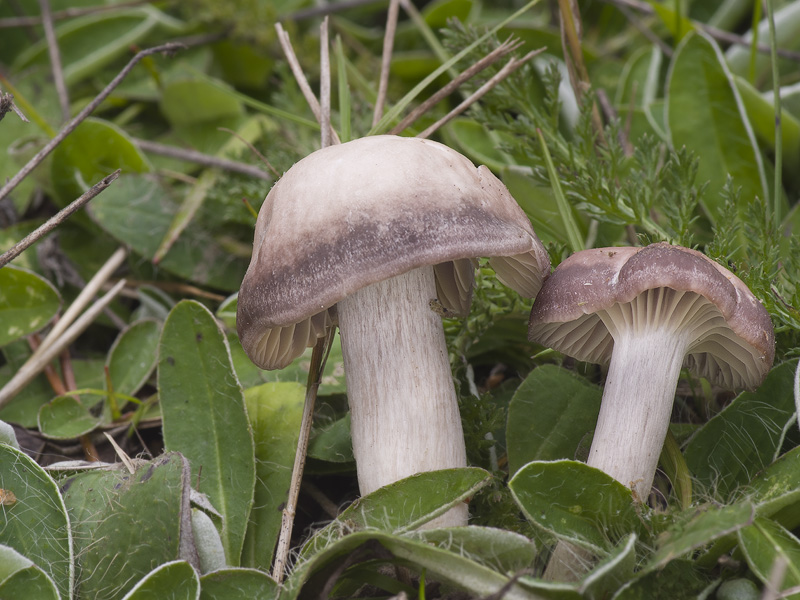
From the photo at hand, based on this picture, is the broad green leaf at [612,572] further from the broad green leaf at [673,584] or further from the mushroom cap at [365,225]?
the mushroom cap at [365,225]

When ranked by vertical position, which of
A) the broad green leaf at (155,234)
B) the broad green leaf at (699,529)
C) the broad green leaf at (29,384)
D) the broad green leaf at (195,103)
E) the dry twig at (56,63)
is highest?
the dry twig at (56,63)

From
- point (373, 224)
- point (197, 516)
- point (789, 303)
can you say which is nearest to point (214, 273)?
point (197, 516)

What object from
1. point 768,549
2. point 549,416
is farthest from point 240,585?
point 768,549

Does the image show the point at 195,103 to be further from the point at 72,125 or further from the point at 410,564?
the point at 410,564

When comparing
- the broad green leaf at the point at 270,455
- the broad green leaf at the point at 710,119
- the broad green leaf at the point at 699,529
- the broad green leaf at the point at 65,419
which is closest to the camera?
the broad green leaf at the point at 699,529

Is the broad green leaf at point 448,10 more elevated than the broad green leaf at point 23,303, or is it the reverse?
the broad green leaf at point 448,10

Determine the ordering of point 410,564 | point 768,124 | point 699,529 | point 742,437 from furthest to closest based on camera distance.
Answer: point 768,124 → point 742,437 → point 410,564 → point 699,529

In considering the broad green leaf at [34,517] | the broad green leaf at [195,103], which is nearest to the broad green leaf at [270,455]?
the broad green leaf at [34,517]
